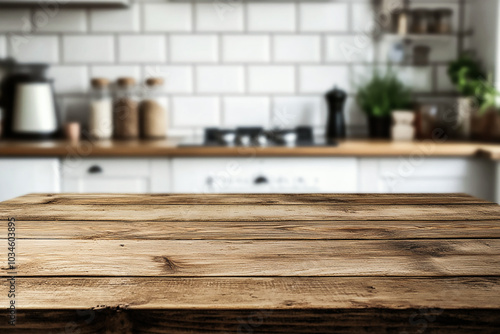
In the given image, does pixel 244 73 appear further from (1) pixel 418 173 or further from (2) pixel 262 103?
(1) pixel 418 173

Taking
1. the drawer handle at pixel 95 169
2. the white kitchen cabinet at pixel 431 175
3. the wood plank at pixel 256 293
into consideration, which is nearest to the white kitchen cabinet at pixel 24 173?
the drawer handle at pixel 95 169

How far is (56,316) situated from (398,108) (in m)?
2.26

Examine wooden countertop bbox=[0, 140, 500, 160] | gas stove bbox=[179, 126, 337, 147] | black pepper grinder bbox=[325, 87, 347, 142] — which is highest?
black pepper grinder bbox=[325, 87, 347, 142]

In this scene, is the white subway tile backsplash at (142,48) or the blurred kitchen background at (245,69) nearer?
the blurred kitchen background at (245,69)

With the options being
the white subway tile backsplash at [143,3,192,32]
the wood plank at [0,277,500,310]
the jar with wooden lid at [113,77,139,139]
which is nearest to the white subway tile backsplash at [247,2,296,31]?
the white subway tile backsplash at [143,3,192,32]

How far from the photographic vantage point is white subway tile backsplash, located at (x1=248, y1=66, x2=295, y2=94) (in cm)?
259

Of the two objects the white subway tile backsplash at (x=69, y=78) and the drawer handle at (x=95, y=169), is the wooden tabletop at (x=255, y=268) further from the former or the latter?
the white subway tile backsplash at (x=69, y=78)

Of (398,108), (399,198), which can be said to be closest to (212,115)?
(398,108)

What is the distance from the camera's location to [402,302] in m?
0.51

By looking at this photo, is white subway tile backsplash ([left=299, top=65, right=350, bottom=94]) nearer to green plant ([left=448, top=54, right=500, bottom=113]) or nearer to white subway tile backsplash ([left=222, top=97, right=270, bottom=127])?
white subway tile backsplash ([left=222, top=97, right=270, bottom=127])

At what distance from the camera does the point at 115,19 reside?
256cm

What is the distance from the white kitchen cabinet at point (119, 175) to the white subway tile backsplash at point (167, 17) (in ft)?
2.66

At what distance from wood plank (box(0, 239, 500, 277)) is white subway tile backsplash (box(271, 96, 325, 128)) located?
1928mm

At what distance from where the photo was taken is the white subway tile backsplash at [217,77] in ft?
8.49
